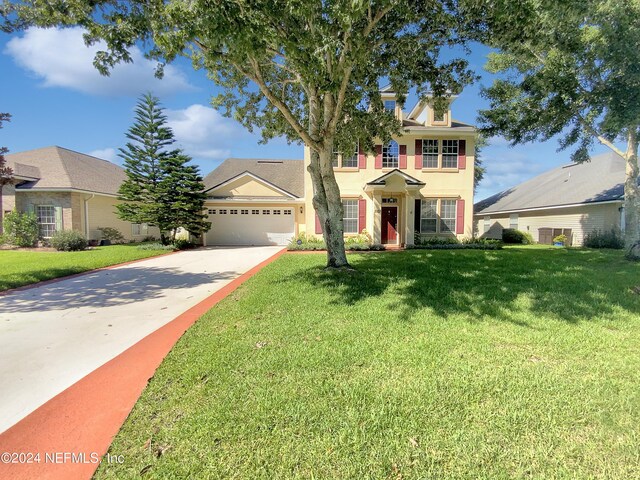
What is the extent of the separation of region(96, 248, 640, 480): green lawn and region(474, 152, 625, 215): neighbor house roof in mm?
14688

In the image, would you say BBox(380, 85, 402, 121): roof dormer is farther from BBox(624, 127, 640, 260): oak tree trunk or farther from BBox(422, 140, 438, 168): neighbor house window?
BBox(624, 127, 640, 260): oak tree trunk

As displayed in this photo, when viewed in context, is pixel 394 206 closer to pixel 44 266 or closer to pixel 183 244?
pixel 183 244

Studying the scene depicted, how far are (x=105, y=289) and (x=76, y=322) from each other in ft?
8.84

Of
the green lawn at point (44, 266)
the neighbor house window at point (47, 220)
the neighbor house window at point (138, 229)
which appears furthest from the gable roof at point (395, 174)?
the neighbor house window at point (47, 220)

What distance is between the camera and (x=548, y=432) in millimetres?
2359

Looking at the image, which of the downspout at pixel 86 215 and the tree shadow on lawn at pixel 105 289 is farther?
the downspout at pixel 86 215

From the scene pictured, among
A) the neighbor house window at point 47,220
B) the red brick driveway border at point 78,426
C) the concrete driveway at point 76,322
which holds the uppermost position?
A: the neighbor house window at point 47,220

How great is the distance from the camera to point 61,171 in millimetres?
17625

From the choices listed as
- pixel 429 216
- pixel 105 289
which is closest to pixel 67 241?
pixel 105 289

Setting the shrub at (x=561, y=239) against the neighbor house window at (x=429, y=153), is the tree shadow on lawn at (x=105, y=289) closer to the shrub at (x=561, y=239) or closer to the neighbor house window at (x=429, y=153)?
the neighbor house window at (x=429, y=153)

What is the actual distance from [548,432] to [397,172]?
534 inches

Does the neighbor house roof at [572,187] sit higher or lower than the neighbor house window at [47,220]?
higher

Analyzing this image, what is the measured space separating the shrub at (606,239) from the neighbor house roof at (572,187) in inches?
71.9

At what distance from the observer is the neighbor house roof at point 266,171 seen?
2106 cm
